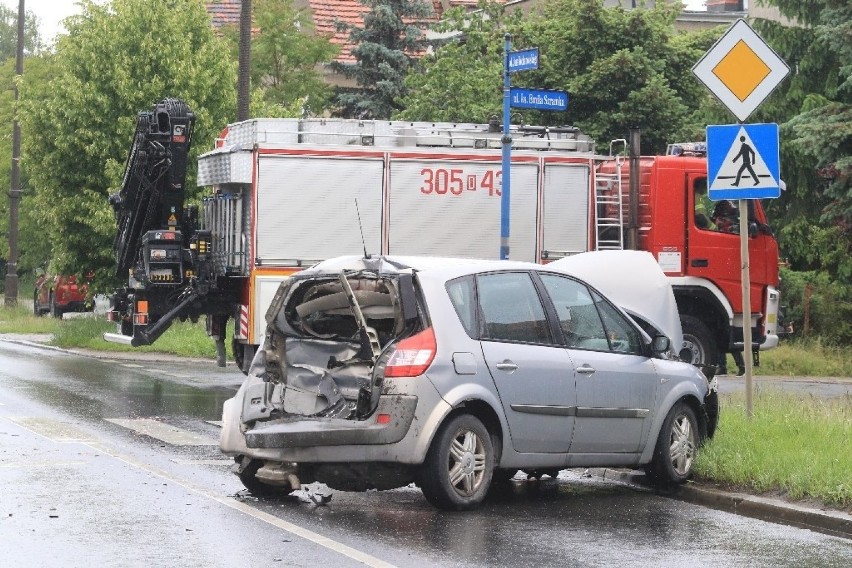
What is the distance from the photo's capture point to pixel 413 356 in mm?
9680

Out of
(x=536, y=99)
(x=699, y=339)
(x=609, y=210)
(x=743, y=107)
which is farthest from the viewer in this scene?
(x=609, y=210)

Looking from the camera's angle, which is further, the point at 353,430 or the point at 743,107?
the point at 743,107

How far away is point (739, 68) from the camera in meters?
12.3

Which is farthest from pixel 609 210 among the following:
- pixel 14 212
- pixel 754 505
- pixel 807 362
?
pixel 14 212

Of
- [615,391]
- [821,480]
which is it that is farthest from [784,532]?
[615,391]

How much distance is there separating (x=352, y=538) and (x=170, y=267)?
11355mm

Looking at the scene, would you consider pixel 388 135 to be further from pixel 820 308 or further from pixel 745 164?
pixel 820 308

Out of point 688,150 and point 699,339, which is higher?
point 688,150

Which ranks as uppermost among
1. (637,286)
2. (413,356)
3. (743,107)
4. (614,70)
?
(614,70)

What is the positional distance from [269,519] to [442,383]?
1.38 meters

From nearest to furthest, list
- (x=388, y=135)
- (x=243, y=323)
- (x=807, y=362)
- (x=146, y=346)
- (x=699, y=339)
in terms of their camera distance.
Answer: (x=243, y=323) < (x=388, y=135) < (x=699, y=339) < (x=807, y=362) < (x=146, y=346)

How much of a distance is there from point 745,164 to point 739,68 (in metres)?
0.77

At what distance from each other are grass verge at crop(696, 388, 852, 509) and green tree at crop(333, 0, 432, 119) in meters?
28.4

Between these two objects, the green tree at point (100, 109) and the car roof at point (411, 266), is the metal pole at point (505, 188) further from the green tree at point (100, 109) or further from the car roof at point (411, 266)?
the green tree at point (100, 109)
